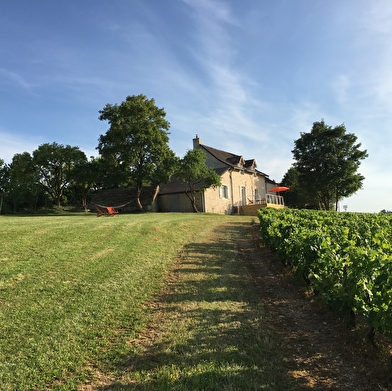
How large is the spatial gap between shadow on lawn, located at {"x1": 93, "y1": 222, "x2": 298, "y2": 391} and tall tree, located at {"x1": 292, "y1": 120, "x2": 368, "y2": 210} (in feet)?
98.0

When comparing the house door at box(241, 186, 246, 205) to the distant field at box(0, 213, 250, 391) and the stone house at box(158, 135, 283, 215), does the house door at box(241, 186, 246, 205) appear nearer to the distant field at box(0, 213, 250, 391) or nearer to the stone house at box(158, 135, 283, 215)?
the stone house at box(158, 135, 283, 215)

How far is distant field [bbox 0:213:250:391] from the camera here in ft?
11.5

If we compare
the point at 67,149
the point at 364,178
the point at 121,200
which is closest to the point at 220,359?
the point at 121,200

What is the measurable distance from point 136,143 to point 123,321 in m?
20.5

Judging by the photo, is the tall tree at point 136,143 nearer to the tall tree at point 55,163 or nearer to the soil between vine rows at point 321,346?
the tall tree at point 55,163

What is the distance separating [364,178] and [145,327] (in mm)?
34122

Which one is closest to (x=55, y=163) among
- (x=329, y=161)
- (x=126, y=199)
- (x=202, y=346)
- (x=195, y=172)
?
(x=126, y=199)

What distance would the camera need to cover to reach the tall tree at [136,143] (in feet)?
78.6

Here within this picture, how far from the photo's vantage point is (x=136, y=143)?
24031 mm

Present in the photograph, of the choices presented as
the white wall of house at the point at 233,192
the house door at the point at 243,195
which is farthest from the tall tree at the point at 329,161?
the house door at the point at 243,195

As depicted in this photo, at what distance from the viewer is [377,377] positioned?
10.9 ft

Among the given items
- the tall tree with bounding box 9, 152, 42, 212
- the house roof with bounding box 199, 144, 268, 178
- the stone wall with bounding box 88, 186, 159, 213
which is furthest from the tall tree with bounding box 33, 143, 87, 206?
the house roof with bounding box 199, 144, 268, 178

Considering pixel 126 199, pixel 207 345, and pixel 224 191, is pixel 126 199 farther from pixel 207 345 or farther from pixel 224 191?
pixel 207 345

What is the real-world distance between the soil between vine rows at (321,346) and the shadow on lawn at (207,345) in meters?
0.18
